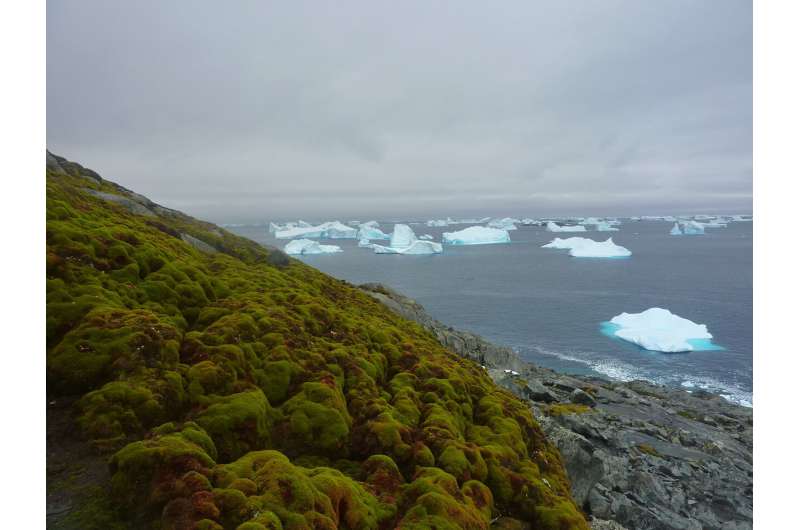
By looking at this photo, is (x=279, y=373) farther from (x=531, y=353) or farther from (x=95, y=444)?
(x=531, y=353)

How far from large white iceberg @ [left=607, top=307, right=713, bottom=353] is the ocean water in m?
1.25

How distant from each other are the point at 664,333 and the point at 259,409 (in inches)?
2764

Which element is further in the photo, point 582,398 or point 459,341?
point 582,398

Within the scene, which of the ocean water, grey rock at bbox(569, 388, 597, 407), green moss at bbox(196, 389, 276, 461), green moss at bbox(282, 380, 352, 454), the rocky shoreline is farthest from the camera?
the ocean water

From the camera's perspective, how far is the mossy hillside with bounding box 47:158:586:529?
810 centimetres

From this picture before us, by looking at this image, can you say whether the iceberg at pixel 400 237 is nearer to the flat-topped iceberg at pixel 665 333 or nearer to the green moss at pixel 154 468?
the flat-topped iceberg at pixel 665 333

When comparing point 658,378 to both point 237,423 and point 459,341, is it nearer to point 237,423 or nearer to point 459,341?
point 459,341

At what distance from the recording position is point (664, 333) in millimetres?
64500

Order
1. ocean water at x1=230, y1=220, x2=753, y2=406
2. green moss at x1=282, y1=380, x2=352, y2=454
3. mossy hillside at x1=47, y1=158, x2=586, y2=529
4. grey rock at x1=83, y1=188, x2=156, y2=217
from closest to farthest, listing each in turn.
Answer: mossy hillside at x1=47, y1=158, x2=586, y2=529 < green moss at x1=282, y1=380, x2=352, y2=454 < grey rock at x1=83, y1=188, x2=156, y2=217 < ocean water at x1=230, y1=220, x2=753, y2=406

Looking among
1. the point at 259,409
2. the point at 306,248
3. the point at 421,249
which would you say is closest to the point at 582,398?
the point at 259,409

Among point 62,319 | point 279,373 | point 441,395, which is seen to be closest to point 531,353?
point 441,395

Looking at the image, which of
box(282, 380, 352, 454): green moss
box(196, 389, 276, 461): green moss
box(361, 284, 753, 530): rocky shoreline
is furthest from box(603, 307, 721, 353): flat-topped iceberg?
box(196, 389, 276, 461): green moss

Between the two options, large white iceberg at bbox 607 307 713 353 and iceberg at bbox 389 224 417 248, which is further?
iceberg at bbox 389 224 417 248

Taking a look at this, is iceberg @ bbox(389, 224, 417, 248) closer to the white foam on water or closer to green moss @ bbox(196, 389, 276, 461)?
the white foam on water
